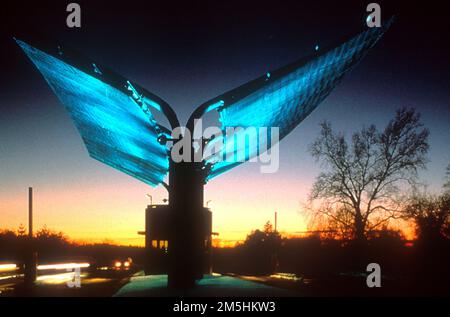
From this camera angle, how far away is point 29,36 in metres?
8.13

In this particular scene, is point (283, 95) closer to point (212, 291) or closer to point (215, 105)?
point (215, 105)

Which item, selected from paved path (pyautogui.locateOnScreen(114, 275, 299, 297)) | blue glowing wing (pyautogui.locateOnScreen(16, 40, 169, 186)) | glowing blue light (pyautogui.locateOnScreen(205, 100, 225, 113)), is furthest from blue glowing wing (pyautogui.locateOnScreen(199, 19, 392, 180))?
paved path (pyautogui.locateOnScreen(114, 275, 299, 297))

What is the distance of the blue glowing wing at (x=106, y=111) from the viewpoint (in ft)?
29.9

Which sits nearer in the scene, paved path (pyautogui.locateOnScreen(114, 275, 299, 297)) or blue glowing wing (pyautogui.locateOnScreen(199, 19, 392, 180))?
blue glowing wing (pyautogui.locateOnScreen(199, 19, 392, 180))

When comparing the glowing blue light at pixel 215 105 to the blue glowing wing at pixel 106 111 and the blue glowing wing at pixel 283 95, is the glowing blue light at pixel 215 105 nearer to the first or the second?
the blue glowing wing at pixel 283 95

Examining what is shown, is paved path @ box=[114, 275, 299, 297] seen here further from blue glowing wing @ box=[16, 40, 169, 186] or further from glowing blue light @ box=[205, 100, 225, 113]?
glowing blue light @ box=[205, 100, 225, 113]

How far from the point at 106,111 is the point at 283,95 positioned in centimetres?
456

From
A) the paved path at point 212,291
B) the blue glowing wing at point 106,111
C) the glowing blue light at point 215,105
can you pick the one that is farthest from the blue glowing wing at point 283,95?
the paved path at point 212,291

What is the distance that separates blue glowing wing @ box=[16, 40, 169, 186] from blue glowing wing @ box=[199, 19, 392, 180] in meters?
1.62

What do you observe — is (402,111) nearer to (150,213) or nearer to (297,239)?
(150,213)

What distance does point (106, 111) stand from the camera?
11719 mm

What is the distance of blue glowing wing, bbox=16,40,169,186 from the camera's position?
9.11 m
